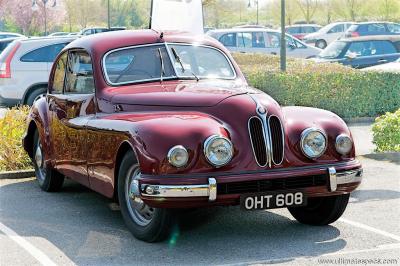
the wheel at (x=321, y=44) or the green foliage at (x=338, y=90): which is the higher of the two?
the green foliage at (x=338, y=90)

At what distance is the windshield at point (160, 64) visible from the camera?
803cm

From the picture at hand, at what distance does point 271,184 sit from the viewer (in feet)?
21.9

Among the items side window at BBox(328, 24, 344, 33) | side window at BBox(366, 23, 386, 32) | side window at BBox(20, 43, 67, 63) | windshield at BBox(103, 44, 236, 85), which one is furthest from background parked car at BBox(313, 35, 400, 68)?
side window at BBox(328, 24, 344, 33)

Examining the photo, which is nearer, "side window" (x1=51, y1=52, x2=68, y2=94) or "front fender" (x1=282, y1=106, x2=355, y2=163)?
"front fender" (x1=282, y1=106, x2=355, y2=163)

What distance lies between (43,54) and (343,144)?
1084 cm

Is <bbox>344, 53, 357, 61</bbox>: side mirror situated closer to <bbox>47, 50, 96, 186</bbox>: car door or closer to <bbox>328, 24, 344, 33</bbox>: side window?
<bbox>47, 50, 96, 186</bbox>: car door

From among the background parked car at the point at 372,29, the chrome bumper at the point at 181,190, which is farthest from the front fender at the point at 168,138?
the background parked car at the point at 372,29

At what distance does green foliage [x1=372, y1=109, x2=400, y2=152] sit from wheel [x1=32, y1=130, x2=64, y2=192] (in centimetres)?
461

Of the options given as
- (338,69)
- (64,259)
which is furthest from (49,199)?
(338,69)

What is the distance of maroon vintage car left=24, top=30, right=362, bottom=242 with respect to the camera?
6477 mm

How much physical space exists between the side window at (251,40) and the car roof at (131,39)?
62.0 ft

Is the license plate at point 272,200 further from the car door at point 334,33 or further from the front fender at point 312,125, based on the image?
the car door at point 334,33

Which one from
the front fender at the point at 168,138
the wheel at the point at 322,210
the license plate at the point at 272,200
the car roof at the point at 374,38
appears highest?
the front fender at the point at 168,138

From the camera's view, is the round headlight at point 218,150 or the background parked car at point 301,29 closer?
the round headlight at point 218,150
